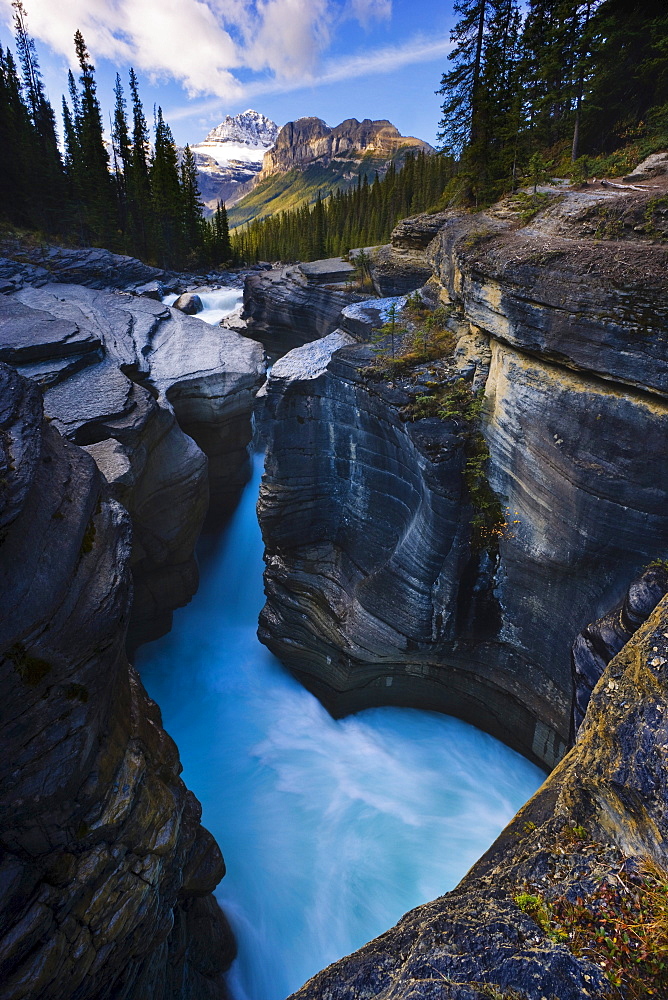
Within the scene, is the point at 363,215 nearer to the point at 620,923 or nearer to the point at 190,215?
the point at 190,215

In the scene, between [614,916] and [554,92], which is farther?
[554,92]

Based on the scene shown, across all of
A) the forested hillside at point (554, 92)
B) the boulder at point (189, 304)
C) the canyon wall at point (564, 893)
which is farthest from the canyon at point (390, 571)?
the boulder at point (189, 304)

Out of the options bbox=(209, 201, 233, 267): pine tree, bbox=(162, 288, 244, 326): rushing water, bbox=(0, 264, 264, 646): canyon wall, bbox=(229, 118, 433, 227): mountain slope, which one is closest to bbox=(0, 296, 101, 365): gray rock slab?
bbox=(0, 264, 264, 646): canyon wall

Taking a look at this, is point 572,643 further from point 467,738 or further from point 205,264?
point 205,264

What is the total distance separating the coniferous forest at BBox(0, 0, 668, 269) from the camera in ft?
44.5

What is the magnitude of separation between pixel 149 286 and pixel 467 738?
33.2 m

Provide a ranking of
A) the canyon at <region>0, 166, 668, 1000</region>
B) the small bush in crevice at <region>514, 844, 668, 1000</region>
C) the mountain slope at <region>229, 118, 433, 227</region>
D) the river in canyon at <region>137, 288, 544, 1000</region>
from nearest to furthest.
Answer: the small bush in crevice at <region>514, 844, 668, 1000</region>
the canyon at <region>0, 166, 668, 1000</region>
the river in canyon at <region>137, 288, 544, 1000</region>
the mountain slope at <region>229, 118, 433, 227</region>

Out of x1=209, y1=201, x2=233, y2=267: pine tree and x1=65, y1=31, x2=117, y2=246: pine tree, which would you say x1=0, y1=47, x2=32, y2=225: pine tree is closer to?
x1=65, y1=31, x2=117, y2=246: pine tree

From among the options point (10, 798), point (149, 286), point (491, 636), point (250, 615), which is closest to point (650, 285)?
point (491, 636)

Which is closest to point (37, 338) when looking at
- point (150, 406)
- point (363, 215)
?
point (150, 406)

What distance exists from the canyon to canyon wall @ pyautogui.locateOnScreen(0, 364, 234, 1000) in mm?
31

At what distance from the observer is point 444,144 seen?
53.2 feet

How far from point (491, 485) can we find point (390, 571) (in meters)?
3.08

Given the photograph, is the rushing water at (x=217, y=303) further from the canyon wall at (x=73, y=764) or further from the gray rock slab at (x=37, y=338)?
the canyon wall at (x=73, y=764)
